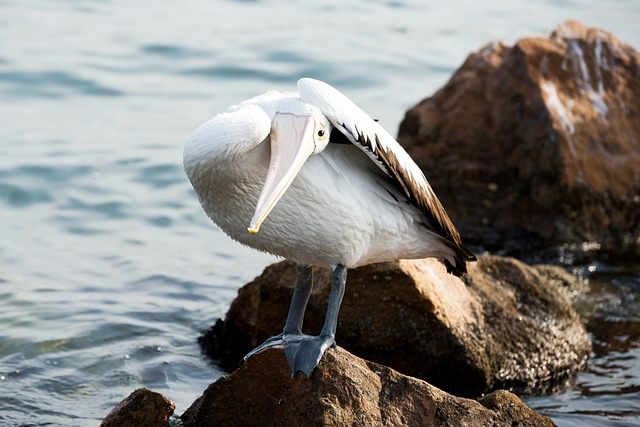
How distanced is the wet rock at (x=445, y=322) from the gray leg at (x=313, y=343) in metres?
0.95

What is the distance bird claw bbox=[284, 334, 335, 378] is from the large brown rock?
4154 mm

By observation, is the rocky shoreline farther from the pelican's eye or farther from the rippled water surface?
the pelican's eye

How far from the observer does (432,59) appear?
47.2ft

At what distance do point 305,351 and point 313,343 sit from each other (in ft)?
0.28

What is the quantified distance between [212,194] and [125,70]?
29.3 ft

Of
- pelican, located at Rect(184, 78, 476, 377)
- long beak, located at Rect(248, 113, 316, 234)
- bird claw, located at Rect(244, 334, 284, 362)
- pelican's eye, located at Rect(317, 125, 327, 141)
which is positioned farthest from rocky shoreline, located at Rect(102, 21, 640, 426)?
pelican's eye, located at Rect(317, 125, 327, 141)

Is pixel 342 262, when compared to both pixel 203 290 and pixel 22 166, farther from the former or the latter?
pixel 22 166

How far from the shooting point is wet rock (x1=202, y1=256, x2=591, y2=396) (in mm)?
5797

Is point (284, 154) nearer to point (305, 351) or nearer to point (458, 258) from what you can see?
point (305, 351)

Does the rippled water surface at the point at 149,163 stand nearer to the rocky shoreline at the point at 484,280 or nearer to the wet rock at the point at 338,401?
the rocky shoreline at the point at 484,280

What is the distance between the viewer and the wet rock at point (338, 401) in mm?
4375

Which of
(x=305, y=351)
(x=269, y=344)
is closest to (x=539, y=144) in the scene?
(x=269, y=344)

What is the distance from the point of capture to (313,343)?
4.64m

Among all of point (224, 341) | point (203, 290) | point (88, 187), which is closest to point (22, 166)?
point (88, 187)
